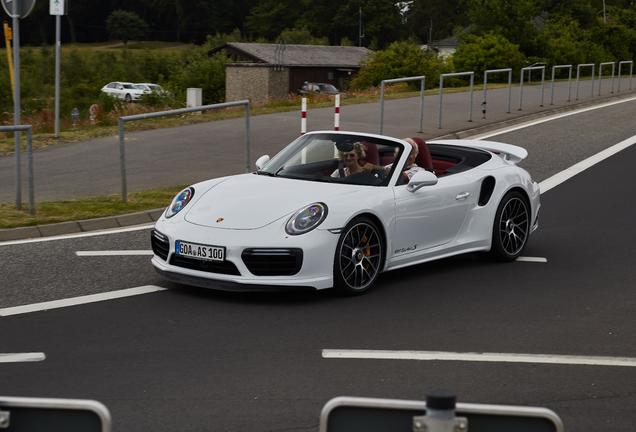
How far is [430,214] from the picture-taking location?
10.1 meters

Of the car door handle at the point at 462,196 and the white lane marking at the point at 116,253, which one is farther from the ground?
the car door handle at the point at 462,196

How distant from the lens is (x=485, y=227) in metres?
10.7

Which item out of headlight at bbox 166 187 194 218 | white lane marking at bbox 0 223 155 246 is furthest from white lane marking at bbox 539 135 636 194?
headlight at bbox 166 187 194 218

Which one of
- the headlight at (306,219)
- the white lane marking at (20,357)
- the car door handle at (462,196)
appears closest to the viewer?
the white lane marking at (20,357)

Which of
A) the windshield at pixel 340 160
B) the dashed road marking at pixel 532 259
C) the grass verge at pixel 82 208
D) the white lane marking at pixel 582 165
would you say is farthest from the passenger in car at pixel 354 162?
the white lane marking at pixel 582 165

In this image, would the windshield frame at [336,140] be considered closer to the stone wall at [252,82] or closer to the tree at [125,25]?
the stone wall at [252,82]

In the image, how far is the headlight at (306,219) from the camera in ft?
29.8

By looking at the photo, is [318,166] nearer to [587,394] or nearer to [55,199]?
[587,394]

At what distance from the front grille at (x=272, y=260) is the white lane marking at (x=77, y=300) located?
37.5 inches

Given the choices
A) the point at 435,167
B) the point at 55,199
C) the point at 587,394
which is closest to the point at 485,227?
the point at 435,167

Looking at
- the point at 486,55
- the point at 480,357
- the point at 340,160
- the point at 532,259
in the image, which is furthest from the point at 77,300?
the point at 486,55

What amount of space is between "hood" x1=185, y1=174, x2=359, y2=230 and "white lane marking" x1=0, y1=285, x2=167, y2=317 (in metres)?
0.70

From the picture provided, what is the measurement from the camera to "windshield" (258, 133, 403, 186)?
10.0 metres

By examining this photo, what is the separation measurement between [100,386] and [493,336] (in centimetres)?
284
